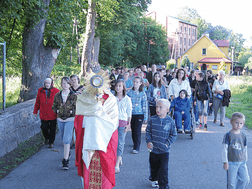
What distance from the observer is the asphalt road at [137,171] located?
202 inches

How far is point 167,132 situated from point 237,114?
117 cm

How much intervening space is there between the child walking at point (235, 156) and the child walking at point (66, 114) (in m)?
3.26

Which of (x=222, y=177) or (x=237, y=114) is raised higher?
(x=237, y=114)

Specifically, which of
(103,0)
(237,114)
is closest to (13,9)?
(237,114)

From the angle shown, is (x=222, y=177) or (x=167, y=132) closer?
(x=167, y=132)

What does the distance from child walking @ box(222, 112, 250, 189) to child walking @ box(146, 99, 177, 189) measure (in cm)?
90

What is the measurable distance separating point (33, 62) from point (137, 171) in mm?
6335

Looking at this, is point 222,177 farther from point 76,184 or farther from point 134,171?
point 76,184

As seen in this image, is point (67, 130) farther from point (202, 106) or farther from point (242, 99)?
point (242, 99)

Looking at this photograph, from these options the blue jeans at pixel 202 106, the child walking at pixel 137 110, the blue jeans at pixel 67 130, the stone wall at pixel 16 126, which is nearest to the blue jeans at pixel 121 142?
the blue jeans at pixel 67 130

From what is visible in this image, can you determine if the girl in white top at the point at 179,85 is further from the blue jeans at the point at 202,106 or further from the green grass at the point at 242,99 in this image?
the green grass at the point at 242,99

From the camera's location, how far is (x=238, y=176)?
13.6 feet

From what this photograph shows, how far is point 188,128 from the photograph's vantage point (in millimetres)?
8578

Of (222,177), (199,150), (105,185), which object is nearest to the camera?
(105,185)
